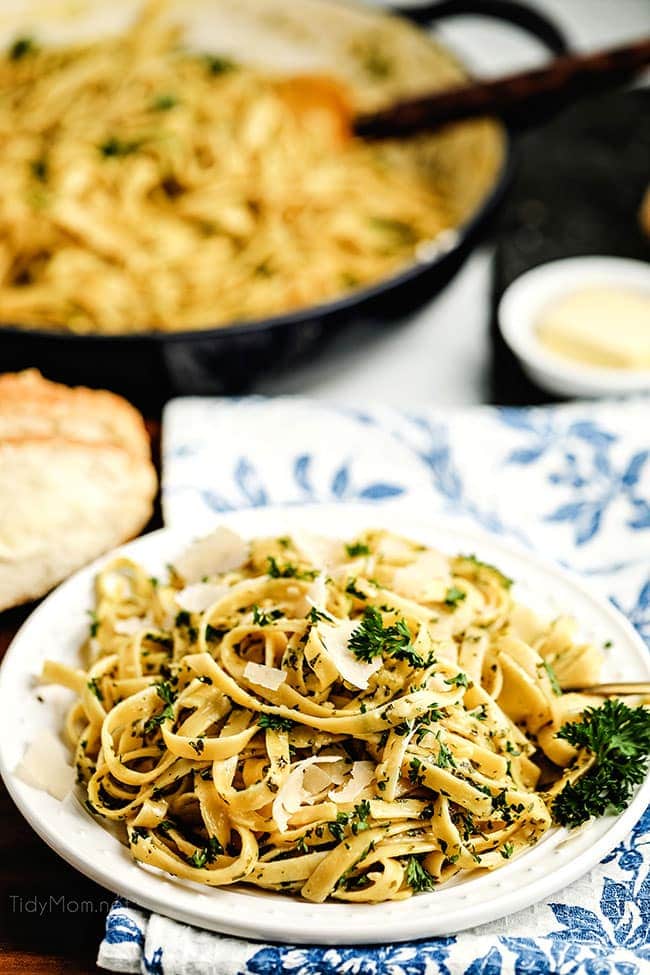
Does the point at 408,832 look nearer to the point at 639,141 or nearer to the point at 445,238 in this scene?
the point at 445,238

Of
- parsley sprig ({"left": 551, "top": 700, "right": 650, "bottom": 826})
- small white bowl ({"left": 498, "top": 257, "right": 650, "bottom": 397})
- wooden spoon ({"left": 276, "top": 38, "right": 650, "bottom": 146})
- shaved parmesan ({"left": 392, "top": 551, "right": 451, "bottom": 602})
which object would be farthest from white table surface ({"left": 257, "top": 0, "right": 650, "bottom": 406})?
parsley sprig ({"left": 551, "top": 700, "right": 650, "bottom": 826})

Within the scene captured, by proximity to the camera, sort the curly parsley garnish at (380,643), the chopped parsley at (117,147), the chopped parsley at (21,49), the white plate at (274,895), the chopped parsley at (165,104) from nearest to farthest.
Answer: the white plate at (274,895), the curly parsley garnish at (380,643), the chopped parsley at (117,147), the chopped parsley at (165,104), the chopped parsley at (21,49)

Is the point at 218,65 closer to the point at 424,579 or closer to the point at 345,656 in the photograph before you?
the point at 424,579

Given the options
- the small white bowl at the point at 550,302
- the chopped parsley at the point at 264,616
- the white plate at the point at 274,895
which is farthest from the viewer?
the small white bowl at the point at 550,302

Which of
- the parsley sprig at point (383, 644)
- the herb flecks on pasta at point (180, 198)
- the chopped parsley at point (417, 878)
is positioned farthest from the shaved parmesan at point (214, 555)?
the herb flecks on pasta at point (180, 198)

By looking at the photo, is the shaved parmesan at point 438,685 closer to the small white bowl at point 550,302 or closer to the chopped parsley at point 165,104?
the small white bowl at point 550,302

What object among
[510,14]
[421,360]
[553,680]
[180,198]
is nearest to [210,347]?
[180,198]

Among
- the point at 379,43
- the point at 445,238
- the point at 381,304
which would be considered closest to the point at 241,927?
the point at 381,304
